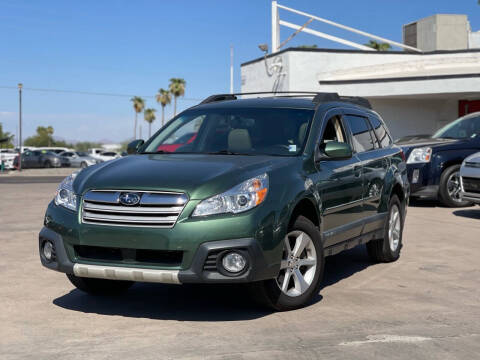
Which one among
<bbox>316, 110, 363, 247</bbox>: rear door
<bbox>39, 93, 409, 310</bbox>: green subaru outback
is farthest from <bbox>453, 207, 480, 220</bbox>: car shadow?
<bbox>316, 110, 363, 247</bbox>: rear door

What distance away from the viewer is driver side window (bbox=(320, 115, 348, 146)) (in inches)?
259

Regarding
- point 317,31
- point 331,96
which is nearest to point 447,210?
point 331,96

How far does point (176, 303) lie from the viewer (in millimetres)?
5855

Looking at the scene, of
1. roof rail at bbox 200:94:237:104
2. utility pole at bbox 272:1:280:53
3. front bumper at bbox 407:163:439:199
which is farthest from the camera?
utility pole at bbox 272:1:280:53

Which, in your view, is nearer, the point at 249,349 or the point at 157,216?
the point at 249,349

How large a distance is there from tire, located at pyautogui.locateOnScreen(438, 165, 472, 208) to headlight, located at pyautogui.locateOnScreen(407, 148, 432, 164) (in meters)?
0.46

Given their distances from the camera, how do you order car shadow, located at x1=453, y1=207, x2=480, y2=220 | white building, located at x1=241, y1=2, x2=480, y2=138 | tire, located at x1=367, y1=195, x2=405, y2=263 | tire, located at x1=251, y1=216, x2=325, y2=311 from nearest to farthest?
tire, located at x1=251, y1=216, x2=325, y2=311 < tire, located at x1=367, y1=195, x2=405, y2=263 < car shadow, located at x1=453, y1=207, x2=480, y2=220 < white building, located at x1=241, y1=2, x2=480, y2=138

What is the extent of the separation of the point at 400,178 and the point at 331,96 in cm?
172

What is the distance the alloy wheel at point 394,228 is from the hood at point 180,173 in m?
2.54

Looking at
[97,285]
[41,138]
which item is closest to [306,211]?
[97,285]

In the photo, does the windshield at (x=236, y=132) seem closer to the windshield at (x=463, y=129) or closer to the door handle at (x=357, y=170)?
the door handle at (x=357, y=170)

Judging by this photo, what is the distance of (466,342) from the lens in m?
4.67

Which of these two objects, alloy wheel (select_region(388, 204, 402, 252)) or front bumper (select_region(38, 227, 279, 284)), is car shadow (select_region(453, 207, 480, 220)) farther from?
front bumper (select_region(38, 227, 279, 284))

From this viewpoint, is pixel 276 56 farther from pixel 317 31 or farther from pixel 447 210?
pixel 447 210
